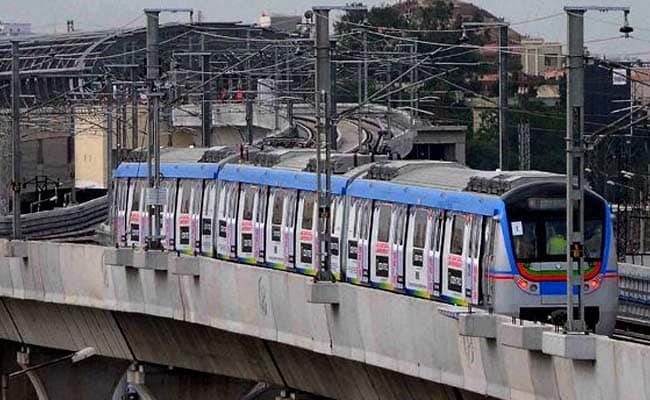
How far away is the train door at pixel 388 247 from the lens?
107 ft

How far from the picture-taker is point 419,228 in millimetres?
31969

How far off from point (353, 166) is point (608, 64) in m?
7.24

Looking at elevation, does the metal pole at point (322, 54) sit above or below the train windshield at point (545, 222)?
above

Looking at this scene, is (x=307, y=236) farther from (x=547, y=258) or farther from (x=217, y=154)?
(x=217, y=154)

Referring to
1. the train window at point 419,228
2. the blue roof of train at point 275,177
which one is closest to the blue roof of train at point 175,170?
the blue roof of train at point 275,177

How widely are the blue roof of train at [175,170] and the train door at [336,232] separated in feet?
23.7

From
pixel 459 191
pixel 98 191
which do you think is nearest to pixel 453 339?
pixel 459 191

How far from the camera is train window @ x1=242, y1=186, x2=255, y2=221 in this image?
132 ft

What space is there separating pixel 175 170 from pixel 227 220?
13.2 ft

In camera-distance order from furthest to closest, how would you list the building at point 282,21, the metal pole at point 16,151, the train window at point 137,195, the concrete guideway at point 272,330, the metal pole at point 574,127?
the building at point 282,21 → the train window at point 137,195 → the metal pole at point 16,151 → the metal pole at point 574,127 → the concrete guideway at point 272,330

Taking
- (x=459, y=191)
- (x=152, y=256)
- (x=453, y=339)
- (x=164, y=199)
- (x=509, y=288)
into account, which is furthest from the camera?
(x=164, y=199)

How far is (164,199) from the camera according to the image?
41.4 m

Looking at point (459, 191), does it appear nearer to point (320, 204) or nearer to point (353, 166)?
point (320, 204)

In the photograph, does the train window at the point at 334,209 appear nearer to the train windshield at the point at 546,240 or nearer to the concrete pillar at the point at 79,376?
the train windshield at the point at 546,240
